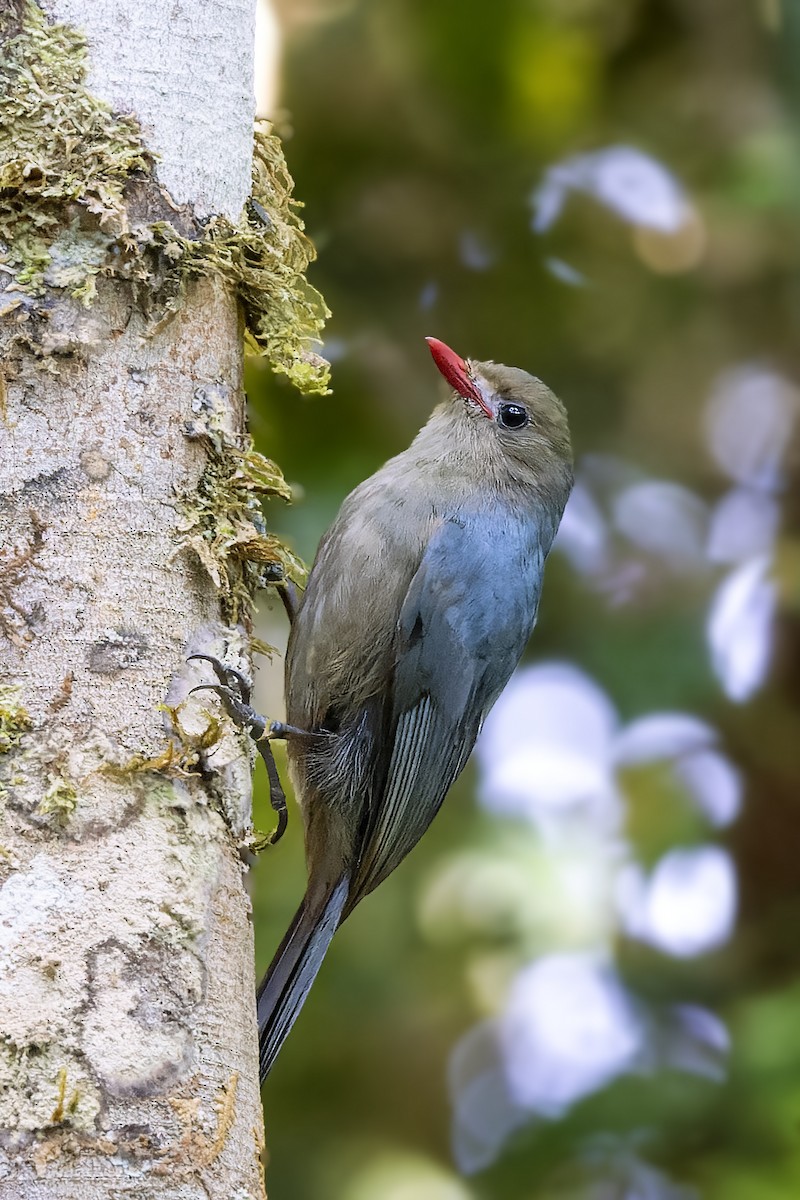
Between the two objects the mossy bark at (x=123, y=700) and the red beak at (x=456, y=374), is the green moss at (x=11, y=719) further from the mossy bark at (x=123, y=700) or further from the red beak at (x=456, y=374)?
the red beak at (x=456, y=374)

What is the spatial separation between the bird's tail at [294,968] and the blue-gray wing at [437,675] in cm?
8

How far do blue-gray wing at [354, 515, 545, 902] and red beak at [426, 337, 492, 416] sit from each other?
0.53 m


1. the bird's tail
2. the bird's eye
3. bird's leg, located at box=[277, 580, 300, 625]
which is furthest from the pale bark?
the bird's eye

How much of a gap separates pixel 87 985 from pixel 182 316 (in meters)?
1.17

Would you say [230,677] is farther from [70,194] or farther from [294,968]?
[294,968]

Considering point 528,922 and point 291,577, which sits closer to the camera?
point 291,577

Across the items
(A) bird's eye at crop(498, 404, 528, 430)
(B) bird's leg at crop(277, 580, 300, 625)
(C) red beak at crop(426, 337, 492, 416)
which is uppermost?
(C) red beak at crop(426, 337, 492, 416)

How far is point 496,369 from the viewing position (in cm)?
382

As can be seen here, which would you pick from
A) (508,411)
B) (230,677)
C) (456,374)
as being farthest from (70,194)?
(508,411)

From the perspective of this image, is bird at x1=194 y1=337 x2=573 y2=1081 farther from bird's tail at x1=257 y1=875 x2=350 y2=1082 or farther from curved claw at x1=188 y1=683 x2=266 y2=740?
curved claw at x1=188 y1=683 x2=266 y2=740

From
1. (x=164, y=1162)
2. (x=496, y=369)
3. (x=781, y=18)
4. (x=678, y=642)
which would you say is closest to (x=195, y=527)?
(x=164, y=1162)

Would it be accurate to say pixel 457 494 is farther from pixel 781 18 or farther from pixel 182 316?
pixel 781 18

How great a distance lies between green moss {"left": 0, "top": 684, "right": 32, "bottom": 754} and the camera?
6.70 ft

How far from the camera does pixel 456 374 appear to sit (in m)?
3.73
